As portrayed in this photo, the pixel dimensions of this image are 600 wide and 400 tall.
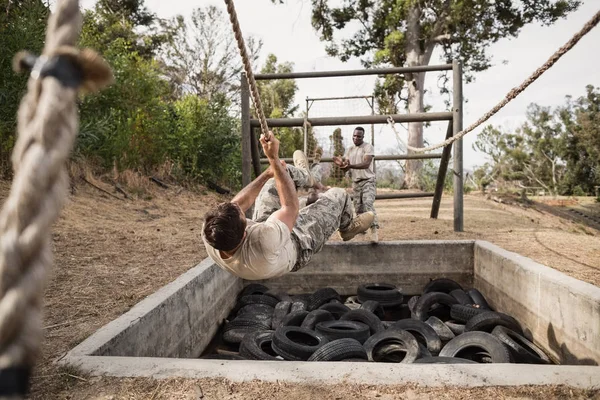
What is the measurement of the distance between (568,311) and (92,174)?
8428 millimetres

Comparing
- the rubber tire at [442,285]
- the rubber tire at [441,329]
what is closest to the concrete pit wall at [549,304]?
the rubber tire at [442,285]

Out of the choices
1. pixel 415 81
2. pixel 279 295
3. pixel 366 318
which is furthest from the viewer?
pixel 415 81

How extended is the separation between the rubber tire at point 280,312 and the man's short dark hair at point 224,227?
1876 millimetres

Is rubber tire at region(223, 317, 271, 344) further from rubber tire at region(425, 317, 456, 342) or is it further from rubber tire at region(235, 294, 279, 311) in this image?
rubber tire at region(425, 317, 456, 342)

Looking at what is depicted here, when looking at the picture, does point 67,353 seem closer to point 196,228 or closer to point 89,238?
point 89,238

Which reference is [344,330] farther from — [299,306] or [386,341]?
[299,306]

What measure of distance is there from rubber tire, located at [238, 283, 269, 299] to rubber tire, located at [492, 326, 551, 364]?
8.14 ft

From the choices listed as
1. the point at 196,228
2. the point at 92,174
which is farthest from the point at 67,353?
the point at 92,174

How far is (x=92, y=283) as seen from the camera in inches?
148

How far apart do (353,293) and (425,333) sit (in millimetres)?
1625

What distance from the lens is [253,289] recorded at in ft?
16.3

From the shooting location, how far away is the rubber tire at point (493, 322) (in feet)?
12.1

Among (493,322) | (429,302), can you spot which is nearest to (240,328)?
(429,302)

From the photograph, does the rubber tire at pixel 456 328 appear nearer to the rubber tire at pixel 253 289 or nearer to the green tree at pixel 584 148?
the rubber tire at pixel 253 289
